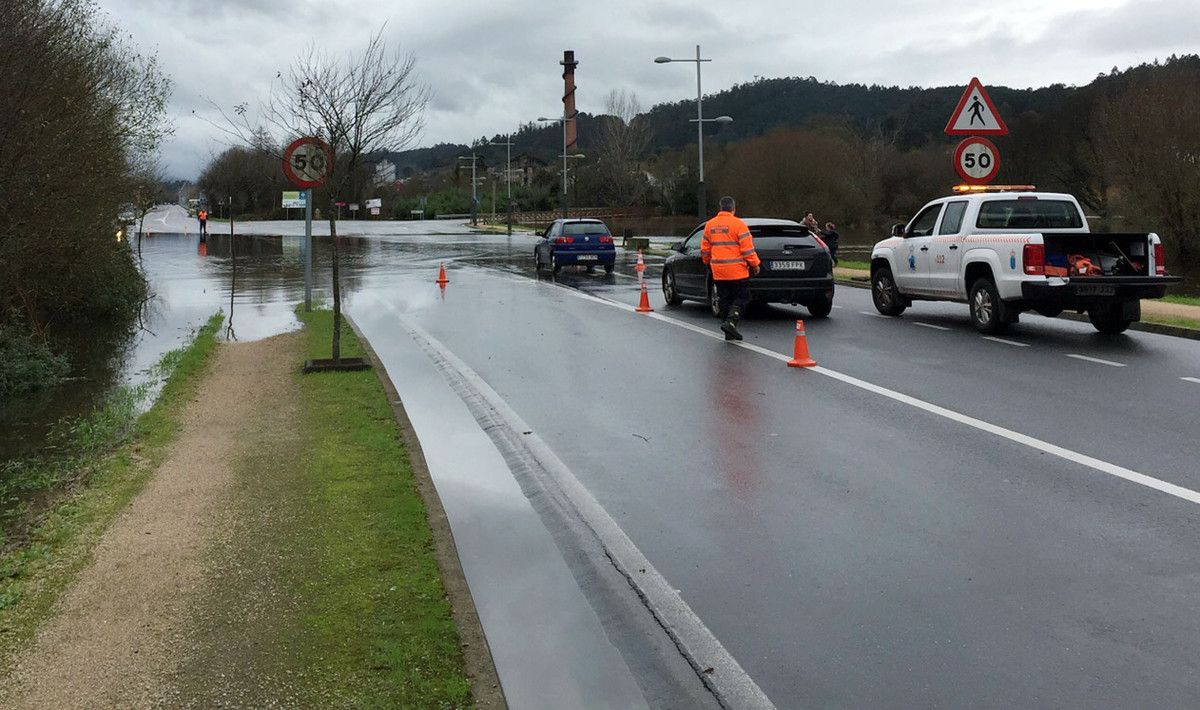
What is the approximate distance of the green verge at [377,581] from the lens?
4203 mm

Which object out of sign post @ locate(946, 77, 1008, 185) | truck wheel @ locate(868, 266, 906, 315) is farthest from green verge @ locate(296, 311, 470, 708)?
sign post @ locate(946, 77, 1008, 185)

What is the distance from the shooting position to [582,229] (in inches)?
1214

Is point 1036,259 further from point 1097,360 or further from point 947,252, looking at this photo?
point 1097,360

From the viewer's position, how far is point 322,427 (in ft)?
29.9

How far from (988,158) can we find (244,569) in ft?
47.9

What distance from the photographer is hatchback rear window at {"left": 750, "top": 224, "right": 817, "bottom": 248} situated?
55.9ft

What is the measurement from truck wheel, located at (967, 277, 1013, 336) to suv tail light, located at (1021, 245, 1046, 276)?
59 cm

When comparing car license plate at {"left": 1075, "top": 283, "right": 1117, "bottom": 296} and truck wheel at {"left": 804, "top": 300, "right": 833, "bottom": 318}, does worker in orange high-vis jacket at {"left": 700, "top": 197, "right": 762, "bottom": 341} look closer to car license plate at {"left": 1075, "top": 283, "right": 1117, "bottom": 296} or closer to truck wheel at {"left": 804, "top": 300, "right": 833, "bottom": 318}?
truck wheel at {"left": 804, "top": 300, "right": 833, "bottom": 318}

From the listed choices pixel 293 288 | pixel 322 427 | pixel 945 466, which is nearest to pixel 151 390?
pixel 322 427

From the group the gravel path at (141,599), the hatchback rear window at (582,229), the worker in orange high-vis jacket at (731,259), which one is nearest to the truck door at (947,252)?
the worker in orange high-vis jacket at (731,259)

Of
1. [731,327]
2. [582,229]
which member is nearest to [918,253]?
[731,327]

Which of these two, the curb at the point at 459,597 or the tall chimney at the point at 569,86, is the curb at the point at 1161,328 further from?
the tall chimney at the point at 569,86

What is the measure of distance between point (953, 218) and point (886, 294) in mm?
2145

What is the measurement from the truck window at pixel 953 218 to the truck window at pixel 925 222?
0.28 metres
